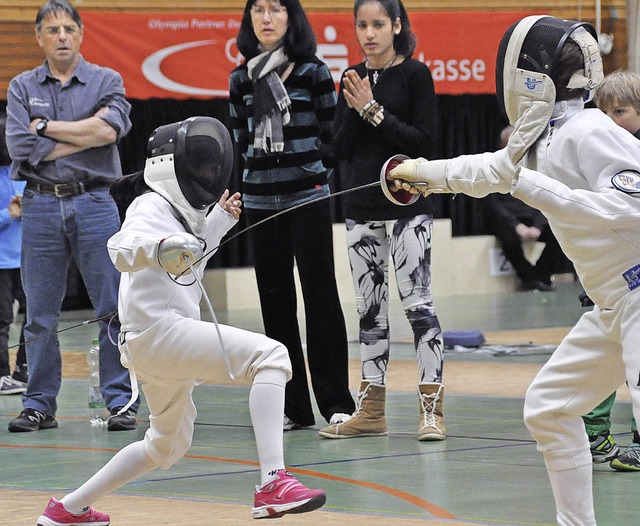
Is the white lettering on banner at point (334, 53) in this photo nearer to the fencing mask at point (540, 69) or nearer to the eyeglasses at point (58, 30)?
the eyeglasses at point (58, 30)

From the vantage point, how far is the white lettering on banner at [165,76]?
524 inches

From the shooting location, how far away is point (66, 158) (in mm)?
6504

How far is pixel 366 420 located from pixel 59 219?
1900 millimetres

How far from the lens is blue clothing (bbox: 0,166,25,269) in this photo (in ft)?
27.3

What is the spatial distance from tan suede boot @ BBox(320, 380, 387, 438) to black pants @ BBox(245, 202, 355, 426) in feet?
0.87

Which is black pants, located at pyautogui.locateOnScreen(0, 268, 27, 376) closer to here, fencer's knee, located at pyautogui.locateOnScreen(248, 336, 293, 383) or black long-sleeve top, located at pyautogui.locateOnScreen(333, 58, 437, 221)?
black long-sleeve top, located at pyautogui.locateOnScreen(333, 58, 437, 221)

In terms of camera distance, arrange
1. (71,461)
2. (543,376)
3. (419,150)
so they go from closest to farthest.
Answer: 1. (543,376)
2. (71,461)
3. (419,150)

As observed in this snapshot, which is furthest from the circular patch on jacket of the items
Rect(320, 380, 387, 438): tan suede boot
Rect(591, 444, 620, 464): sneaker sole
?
Rect(320, 380, 387, 438): tan suede boot

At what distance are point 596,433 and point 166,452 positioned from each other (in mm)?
1960

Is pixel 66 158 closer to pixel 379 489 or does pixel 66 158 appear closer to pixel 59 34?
pixel 59 34

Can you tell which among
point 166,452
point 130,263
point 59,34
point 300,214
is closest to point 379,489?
point 166,452

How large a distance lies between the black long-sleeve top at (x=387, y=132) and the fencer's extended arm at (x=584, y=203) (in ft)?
7.48

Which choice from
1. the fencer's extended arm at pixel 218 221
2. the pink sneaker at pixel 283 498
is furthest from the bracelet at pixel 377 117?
the pink sneaker at pixel 283 498

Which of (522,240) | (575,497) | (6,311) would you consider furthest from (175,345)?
(522,240)
